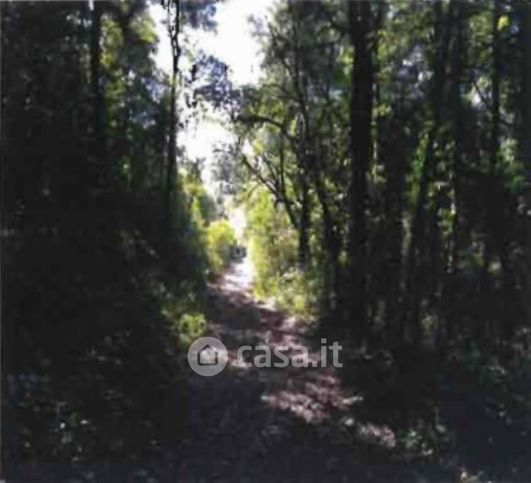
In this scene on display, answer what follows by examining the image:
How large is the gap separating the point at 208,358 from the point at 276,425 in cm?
57

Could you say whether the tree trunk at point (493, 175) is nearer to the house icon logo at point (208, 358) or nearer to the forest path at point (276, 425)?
the forest path at point (276, 425)

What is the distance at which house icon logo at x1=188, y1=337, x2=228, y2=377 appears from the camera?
4824 mm

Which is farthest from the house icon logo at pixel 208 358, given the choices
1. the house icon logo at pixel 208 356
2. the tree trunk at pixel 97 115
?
the tree trunk at pixel 97 115

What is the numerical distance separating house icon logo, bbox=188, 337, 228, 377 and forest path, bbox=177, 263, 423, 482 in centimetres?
3

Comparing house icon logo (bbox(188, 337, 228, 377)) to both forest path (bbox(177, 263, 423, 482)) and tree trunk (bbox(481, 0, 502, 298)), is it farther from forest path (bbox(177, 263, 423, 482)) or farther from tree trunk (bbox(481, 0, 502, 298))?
tree trunk (bbox(481, 0, 502, 298))

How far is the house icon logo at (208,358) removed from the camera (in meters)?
4.82

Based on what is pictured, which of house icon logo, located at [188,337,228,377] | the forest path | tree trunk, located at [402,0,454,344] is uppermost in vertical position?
tree trunk, located at [402,0,454,344]

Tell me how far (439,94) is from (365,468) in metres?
2.59

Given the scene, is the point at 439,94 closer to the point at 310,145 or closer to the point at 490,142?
the point at 490,142

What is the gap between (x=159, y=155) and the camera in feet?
17.7

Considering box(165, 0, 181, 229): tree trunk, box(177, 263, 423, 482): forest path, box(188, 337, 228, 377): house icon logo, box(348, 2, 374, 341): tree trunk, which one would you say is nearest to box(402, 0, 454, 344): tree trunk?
box(348, 2, 374, 341): tree trunk

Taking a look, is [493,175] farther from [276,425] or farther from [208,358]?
[208,358]

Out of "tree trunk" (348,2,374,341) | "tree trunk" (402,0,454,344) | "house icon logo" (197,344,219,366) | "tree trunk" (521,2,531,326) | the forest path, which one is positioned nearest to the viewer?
the forest path

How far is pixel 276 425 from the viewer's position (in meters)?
4.96
